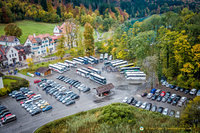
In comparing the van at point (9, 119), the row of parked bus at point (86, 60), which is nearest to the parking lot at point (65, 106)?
the van at point (9, 119)

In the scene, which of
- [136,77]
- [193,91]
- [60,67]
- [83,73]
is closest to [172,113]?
[193,91]

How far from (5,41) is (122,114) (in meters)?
59.3

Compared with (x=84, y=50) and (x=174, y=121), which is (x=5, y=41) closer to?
(x=84, y=50)

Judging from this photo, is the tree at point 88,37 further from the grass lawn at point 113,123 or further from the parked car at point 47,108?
the grass lawn at point 113,123

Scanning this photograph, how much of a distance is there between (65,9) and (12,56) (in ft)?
246

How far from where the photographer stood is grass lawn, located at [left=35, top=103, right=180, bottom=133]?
78.8 ft

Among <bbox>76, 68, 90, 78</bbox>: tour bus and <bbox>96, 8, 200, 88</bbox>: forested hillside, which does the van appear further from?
<bbox>96, 8, 200, 88</bbox>: forested hillside

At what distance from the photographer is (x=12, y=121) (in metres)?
30.2

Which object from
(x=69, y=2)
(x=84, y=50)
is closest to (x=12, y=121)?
(x=84, y=50)

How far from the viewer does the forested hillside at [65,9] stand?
9713 cm

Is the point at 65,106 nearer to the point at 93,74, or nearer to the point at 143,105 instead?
the point at 93,74

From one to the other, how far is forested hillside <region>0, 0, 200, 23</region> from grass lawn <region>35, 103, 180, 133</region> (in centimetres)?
8131

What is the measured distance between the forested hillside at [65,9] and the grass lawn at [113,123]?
8131 centimetres

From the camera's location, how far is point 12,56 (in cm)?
5688
